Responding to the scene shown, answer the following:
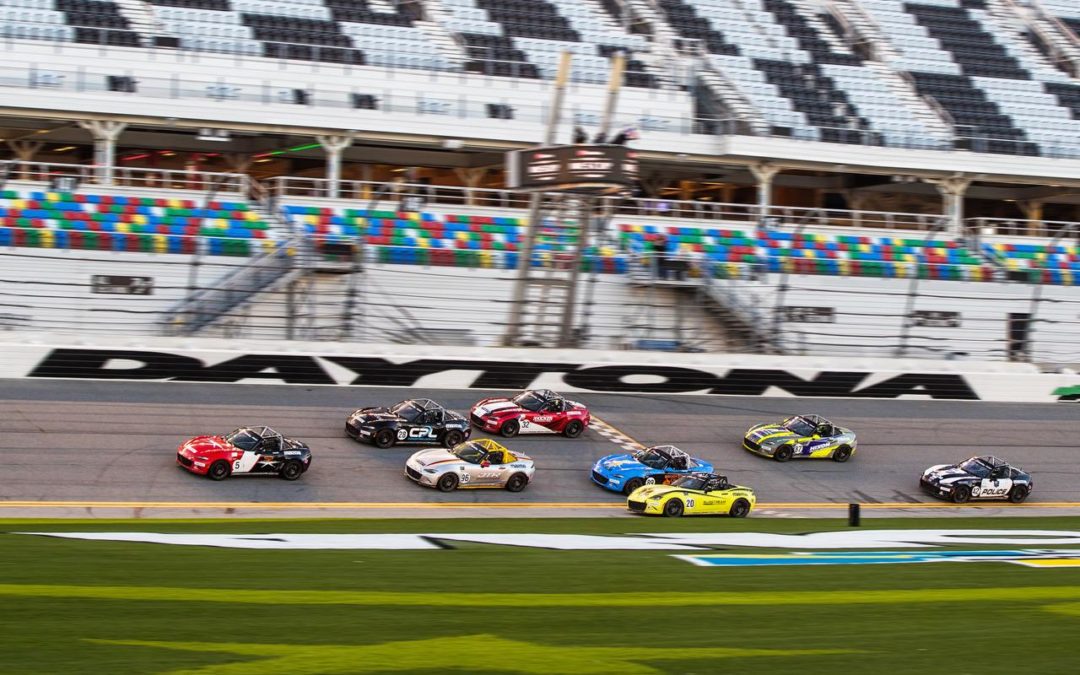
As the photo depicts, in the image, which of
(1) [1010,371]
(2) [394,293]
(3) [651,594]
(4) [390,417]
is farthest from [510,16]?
(3) [651,594]

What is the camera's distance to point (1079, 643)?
21.7 ft

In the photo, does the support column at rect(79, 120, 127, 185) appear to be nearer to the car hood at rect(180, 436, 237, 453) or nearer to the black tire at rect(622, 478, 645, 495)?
the car hood at rect(180, 436, 237, 453)

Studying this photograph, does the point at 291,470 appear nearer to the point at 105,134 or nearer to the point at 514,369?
the point at 514,369

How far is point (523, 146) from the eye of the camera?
1326 inches

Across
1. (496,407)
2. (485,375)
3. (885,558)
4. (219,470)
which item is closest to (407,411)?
(496,407)

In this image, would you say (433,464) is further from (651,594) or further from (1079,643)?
(1079,643)

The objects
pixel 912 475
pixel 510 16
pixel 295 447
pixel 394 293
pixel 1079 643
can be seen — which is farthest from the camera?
pixel 510 16

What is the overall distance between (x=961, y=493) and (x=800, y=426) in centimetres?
292

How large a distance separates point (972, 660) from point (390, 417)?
48.9ft

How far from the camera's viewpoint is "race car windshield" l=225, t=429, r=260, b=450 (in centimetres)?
1830

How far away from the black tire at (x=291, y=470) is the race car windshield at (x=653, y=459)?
16.9 ft

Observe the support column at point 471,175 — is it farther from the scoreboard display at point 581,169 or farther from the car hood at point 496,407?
the car hood at point 496,407

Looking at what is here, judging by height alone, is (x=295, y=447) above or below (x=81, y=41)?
below

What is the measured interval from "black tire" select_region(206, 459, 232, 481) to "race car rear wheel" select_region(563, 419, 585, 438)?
617 cm
